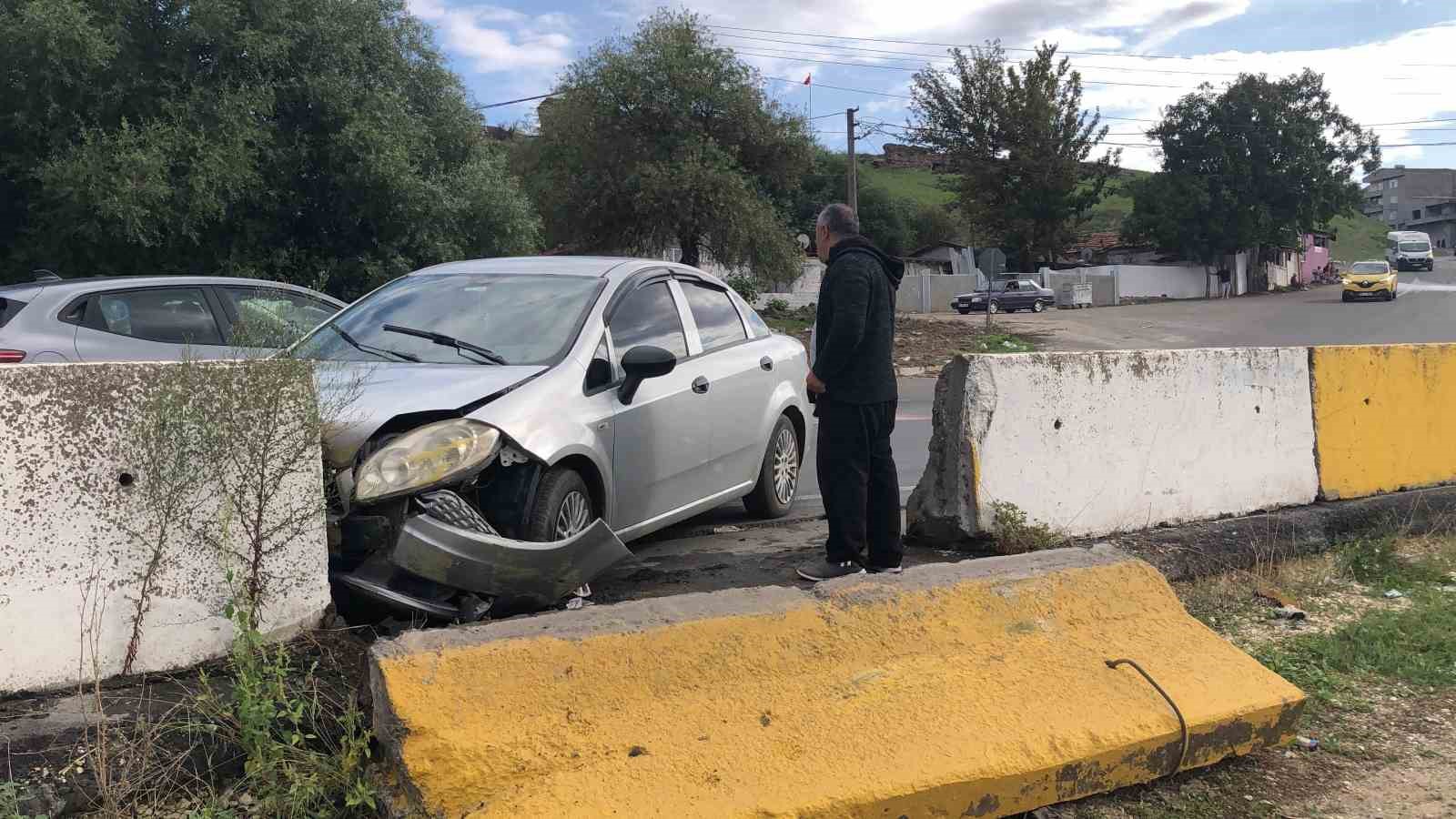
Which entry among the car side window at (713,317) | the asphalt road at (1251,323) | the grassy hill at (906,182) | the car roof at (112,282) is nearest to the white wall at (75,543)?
the car side window at (713,317)

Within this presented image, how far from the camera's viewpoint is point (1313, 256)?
76.6 m

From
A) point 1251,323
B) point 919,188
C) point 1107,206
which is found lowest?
point 1251,323

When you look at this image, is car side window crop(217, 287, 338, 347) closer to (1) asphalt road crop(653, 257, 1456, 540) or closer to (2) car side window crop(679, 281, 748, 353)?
(2) car side window crop(679, 281, 748, 353)

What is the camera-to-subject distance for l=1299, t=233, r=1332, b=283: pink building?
7325 centimetres

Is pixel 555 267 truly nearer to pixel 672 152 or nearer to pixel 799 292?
pixel 672 152

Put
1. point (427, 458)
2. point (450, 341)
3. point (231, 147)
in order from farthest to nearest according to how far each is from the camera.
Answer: point (231, 147) → point (450, 341) → point (427, 458)

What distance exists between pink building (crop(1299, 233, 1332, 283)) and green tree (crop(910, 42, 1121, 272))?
28683mm

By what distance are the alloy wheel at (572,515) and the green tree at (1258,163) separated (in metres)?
56.1

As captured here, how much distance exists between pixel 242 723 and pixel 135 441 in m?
0.85

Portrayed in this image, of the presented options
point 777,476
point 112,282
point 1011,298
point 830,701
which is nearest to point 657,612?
point 830,701

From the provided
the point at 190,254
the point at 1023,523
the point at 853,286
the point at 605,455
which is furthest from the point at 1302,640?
the point at 190,254

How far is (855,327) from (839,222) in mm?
585

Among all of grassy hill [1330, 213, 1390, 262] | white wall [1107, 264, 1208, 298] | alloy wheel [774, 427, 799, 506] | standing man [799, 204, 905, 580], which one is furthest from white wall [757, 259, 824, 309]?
grassy hill [1330, 213, 1390, 262]

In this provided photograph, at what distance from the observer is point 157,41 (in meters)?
17.5
